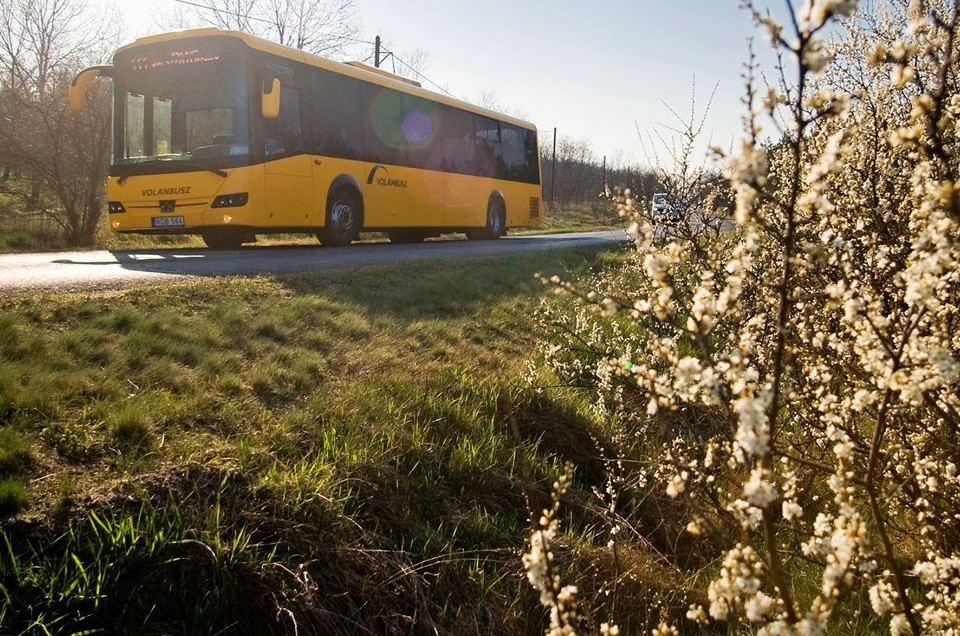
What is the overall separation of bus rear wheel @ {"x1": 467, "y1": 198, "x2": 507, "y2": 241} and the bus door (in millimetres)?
6592

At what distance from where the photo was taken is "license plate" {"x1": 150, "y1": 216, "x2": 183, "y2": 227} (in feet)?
32.5

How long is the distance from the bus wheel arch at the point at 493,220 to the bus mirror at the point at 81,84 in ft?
29.0

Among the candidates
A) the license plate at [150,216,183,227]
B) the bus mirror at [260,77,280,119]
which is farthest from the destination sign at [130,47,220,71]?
the license plate at [150,216,183,227]

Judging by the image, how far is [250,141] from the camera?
9797 mm

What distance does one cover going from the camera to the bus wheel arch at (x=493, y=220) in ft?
57.4

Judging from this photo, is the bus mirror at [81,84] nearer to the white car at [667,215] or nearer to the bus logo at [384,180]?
the bus logo at [384,180]

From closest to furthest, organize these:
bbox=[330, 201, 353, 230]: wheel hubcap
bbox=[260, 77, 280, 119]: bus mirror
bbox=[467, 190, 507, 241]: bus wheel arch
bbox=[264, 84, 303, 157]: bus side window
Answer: bbox=[260, 77, 280, 119]: bus mirror, bbox=[264, 84, 303, 157]: bus side window, bbox=[330, 201, 353, 230]: wheel hubcap, bbox=[467, 190, 507, 241]: bus wheel arch

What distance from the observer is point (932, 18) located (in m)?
1.66

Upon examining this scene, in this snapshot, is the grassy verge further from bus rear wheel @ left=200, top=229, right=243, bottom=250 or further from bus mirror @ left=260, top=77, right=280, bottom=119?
bus rear wheel @ left=200, top=229, right=243, bottom=250

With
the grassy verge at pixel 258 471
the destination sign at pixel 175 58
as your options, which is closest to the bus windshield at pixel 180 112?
the destination sign at pixel 175 58

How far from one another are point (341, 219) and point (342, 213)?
12 centimetres

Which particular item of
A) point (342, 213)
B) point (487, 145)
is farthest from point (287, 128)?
point (487, 145)

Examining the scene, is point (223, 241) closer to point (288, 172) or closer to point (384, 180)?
point (288, 172)

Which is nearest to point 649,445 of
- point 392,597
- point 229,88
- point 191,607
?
point 392,597
